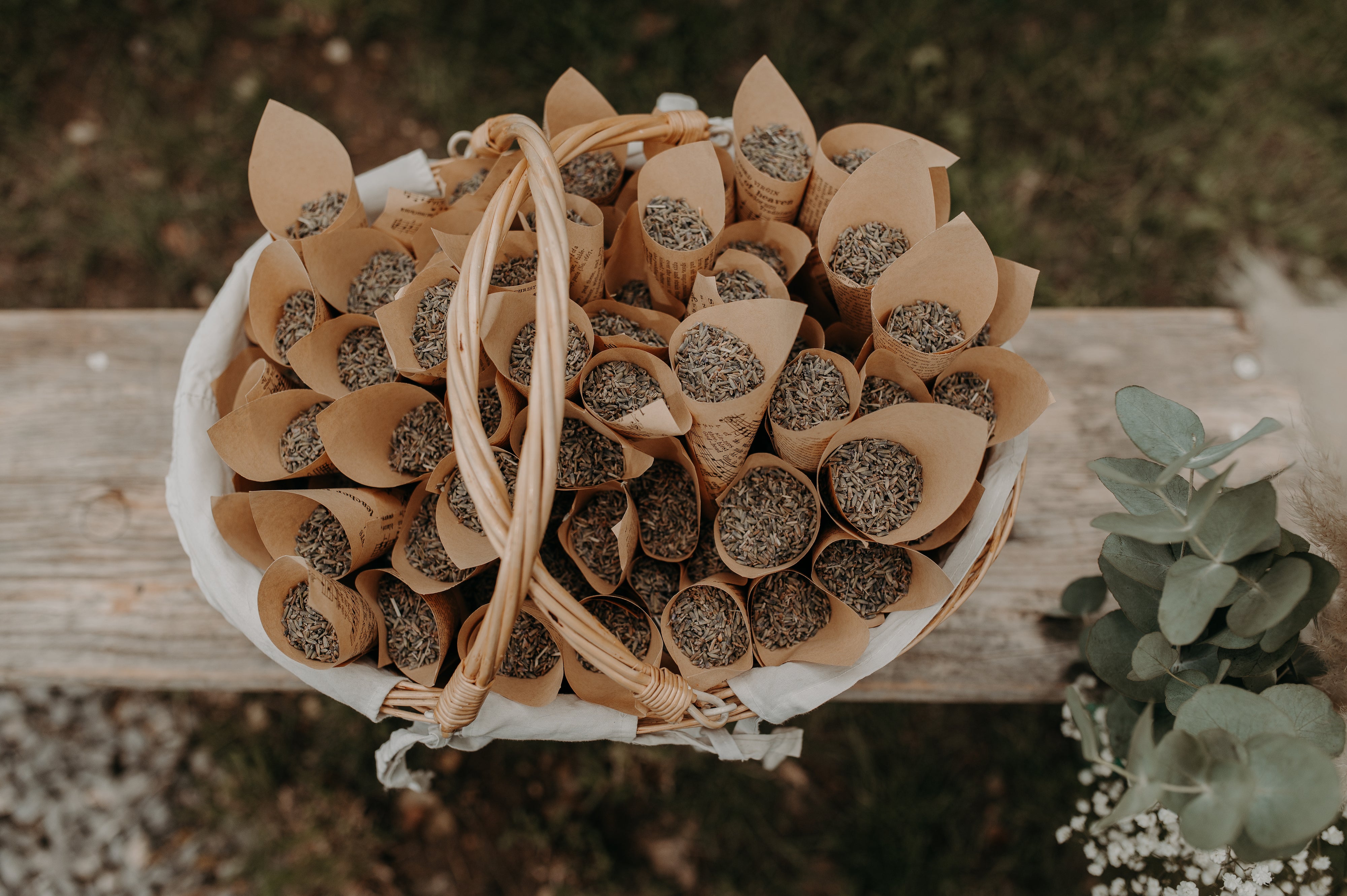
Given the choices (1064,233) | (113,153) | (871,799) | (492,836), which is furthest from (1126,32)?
(113,153)

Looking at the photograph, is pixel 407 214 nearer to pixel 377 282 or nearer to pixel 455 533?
pixel 377 282

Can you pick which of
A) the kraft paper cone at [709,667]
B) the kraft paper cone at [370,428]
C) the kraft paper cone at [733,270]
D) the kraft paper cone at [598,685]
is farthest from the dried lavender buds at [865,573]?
the kraft paper cone at [370,428]

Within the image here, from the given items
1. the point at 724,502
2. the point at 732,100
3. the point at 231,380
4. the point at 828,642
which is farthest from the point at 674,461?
the point at 732,100

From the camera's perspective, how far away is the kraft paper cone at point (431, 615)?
1042 millimetres

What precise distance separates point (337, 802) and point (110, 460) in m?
0.89

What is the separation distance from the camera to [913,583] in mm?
1028

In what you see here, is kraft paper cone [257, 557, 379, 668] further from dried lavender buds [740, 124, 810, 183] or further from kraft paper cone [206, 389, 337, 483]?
dried lavender buds [740, 124, 810, 183]

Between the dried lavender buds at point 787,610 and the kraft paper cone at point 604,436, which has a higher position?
the kraft paper cone at point 604,436

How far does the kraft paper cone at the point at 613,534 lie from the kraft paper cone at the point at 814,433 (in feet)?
0.67

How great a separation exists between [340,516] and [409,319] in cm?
26

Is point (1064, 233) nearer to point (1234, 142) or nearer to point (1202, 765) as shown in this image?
point (1234, 142)

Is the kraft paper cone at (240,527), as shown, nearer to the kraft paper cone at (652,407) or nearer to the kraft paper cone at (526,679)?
the kraft paper cone at (526,679)

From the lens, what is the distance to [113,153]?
2121mm

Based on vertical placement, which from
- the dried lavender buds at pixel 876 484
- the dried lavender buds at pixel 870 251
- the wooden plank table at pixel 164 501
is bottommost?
the wooden plank table at pixel 164 501
